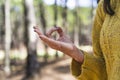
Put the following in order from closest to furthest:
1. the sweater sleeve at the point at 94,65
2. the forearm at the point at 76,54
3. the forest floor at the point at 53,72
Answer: the forearm at the point at 76,54, the sweater sleeve at the point at 94,65, the forest floor at the point at 53,72

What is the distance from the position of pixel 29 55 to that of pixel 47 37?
13.3 metres

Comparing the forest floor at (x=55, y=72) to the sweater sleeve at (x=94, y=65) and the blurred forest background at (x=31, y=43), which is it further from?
the sweater sleeve at (x=94, y=65)

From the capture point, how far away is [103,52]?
1.80 m

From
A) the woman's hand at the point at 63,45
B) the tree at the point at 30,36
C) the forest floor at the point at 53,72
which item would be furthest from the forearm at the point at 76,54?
the forest floor at the point at 53,72

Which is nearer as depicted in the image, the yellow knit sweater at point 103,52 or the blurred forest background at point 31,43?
the yellow knit sweater at point 103,52

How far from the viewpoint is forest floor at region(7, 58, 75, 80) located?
17295 mm

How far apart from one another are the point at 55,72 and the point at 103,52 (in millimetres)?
16643

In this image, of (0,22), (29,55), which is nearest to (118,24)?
(29,55)

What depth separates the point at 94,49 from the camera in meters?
1.97

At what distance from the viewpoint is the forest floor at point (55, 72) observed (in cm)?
1730

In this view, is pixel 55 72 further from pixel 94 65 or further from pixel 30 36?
pixel 94 65

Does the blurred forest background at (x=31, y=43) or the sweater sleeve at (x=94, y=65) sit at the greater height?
the sweater sleeve at (x=94, y=65)

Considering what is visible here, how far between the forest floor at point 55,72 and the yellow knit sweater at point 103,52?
44.6 ft

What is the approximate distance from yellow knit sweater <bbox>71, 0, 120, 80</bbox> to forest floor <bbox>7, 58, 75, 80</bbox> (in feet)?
44.6
